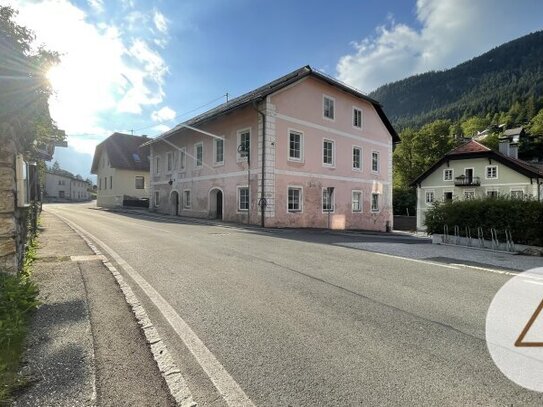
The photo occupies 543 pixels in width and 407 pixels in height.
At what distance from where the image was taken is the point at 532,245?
10867mm

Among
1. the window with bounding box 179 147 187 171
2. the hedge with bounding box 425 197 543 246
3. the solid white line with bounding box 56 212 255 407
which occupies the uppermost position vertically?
the window with bounding box 179 147 187 171

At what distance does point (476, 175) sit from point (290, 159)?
3149 cm

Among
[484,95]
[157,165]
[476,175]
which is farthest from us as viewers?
[484,95]

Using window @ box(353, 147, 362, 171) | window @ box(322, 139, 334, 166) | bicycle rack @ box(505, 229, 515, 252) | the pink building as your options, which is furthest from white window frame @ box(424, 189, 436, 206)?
bicycle rack @ box(505, 229, 515, 252)

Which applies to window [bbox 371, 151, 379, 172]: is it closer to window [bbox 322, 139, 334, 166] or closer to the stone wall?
window [bbox 322, 139, 334, 166]

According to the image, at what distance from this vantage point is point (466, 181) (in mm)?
43188

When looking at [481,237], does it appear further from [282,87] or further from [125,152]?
[125,152]

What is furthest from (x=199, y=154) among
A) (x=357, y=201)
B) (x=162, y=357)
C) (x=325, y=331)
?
(x=162, y=357)

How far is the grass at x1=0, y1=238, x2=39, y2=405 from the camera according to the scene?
2787mm

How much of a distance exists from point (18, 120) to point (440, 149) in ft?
222

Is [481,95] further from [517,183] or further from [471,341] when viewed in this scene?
[471,341]

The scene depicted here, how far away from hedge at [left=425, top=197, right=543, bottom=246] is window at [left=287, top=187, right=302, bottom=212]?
909cm

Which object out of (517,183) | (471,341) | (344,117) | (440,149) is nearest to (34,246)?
(471,341)

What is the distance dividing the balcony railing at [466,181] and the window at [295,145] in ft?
96.4
